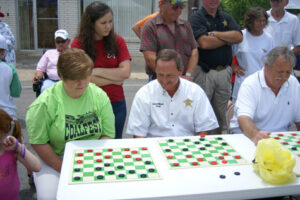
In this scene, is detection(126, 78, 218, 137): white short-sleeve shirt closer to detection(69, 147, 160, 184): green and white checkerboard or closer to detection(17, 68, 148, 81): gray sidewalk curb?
detection(69, 147, 160, 184): green and white checkerboard

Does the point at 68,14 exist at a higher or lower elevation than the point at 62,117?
higher

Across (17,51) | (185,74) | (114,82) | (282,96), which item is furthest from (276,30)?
(17,51)

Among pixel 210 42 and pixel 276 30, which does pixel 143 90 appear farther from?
pixel 276 30

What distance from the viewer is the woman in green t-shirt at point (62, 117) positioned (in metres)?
2.39

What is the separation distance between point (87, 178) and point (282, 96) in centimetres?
188

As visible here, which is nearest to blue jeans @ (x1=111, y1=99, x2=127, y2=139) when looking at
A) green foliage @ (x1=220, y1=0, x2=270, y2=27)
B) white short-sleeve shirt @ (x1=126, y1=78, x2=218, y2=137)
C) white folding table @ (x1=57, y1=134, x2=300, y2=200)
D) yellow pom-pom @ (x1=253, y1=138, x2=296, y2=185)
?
white short-sleeve shirt @ (x1=126, y1=78, x2=218, y2=137)

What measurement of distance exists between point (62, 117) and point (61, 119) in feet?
0.05

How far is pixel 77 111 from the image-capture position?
2494 mm

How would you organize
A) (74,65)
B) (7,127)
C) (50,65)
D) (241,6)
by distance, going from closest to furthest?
(7,127) → (74,65) → (50,65) → (241,6)

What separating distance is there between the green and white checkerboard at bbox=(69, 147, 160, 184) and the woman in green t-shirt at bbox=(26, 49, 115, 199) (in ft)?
0.90

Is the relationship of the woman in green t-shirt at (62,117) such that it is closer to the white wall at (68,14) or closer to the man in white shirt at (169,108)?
the man in white shirt at (169,108)

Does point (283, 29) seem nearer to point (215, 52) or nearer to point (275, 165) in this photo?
point (215, 52)

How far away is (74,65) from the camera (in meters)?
Result: 2.36

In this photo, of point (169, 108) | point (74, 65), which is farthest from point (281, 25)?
point (74, 65)
